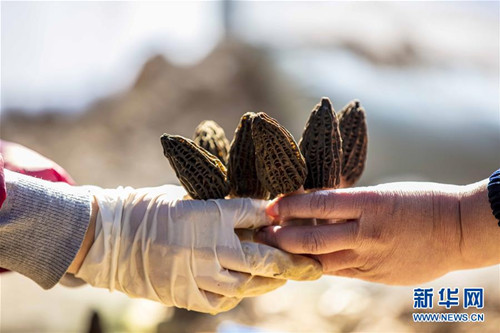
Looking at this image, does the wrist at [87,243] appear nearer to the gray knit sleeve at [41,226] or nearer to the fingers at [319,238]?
the gray knit sleeve at [41,226]

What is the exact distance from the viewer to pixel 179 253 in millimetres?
2029

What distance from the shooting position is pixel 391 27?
600 cm

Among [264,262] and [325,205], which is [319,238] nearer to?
[325,205]

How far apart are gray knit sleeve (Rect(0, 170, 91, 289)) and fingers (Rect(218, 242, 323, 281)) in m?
0.55

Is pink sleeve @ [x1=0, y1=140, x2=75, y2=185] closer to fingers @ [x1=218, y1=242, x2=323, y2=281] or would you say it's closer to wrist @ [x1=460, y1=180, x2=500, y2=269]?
fingers @ [x1=218, y1=242, x2=323, y2=281]

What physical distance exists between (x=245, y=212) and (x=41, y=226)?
748 millimetres

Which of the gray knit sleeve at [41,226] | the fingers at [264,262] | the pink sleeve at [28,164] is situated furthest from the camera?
the pink sleeve at [28,164]

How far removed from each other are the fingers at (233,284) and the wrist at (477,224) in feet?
2.68

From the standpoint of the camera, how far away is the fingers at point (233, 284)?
206 cm

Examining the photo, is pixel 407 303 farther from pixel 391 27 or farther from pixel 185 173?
pixel 391 27

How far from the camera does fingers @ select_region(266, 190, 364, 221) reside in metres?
2.08

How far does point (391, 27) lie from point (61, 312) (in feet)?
14.9

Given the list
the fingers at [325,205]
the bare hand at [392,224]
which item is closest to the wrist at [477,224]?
the bare hand at [392,224]

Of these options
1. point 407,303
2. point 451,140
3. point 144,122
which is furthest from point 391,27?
point 407,303
